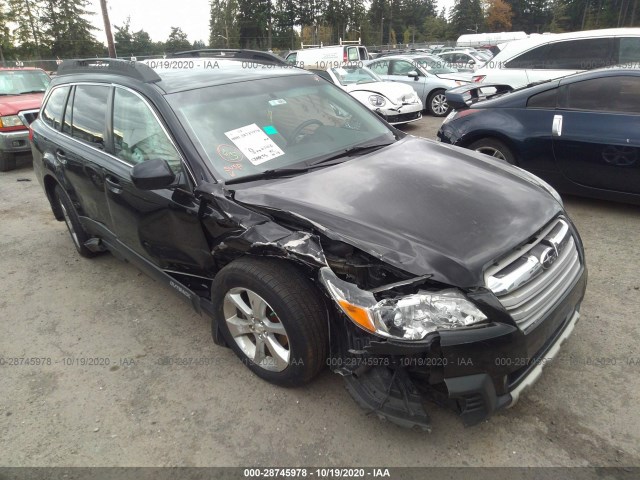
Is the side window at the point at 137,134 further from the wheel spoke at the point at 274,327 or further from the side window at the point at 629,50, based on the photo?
the side window at the point at 629,50

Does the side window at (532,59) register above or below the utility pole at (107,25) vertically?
below

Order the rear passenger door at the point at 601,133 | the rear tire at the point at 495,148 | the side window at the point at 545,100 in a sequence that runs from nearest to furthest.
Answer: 1. the rear passenger door at the point at 601,133
2. the side window at the point at 545,100
3. the rear tire at the point at 495,148

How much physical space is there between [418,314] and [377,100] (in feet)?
27.5

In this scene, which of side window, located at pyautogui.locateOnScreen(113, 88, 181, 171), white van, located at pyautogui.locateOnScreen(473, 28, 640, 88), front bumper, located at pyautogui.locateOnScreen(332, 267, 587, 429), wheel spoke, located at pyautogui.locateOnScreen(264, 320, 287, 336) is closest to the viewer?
front bumper, located at pyautogui.locateOnScreen(332, 267, 587, 429)

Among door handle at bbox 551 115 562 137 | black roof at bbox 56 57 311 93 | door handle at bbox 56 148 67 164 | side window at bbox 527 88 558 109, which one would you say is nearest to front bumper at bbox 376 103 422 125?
side window at bbox 527 88 558 109

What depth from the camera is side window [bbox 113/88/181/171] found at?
9.21 ft

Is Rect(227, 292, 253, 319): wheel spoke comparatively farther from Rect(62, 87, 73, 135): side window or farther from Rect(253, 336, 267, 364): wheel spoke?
Rect(62, 87, 73, 135): side window

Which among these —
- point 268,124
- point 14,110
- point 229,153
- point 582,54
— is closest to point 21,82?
point 14,110

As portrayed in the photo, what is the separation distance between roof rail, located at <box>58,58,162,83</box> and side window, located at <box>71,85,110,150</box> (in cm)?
16

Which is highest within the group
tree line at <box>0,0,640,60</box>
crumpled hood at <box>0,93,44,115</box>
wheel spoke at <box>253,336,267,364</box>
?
tree line at <box>0,0,640,60</box>

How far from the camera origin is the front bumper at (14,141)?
8.10 metres

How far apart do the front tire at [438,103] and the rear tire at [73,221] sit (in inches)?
362

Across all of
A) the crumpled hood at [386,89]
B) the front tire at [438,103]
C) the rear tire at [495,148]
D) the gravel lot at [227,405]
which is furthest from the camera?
the front tire at [438,103]

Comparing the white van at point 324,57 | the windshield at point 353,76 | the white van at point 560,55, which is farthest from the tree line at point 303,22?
the white van at point 560,55
